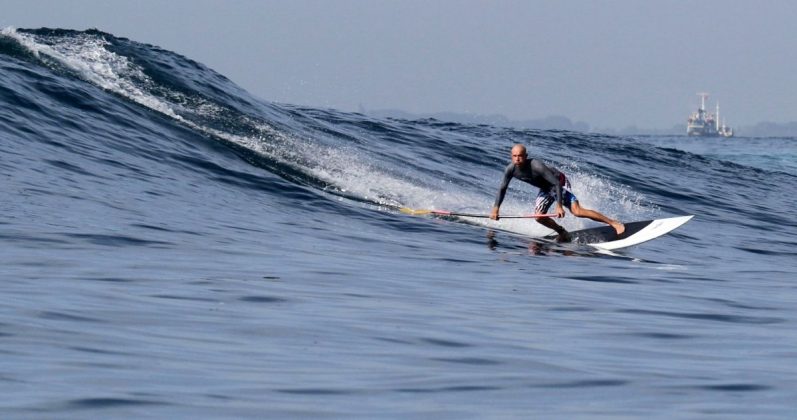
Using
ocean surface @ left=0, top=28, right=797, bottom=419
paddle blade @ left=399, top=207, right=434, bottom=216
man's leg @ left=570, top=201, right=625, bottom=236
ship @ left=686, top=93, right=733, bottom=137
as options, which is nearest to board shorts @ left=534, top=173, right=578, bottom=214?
man's leg @ left=570, top=201, right=625, bottom=236

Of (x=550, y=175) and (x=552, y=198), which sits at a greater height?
(x=550, y=175)

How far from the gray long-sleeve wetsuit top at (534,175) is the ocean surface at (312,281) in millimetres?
803

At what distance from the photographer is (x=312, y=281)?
433 inches

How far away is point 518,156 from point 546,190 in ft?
3.55

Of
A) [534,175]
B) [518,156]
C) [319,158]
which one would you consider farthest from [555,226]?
[319,158]

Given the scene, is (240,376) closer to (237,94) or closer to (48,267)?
(48,267)

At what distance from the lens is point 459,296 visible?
10.7 m

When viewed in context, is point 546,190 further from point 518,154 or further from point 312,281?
point 312,281

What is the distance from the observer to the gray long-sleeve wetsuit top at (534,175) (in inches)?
699

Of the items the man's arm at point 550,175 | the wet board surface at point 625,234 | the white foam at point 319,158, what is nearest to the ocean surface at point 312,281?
the white foam at point 319,158

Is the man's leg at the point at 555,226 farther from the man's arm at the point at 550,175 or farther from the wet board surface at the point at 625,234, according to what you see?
the man's arm at the point at 550,175

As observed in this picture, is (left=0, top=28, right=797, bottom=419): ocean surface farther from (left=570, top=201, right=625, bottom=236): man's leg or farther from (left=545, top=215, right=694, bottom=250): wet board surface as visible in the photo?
(left=570, top=201, right=625, bottom=236): man's leg

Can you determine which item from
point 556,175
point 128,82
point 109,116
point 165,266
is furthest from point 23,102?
point 165,266

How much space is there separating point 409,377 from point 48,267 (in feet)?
15.7
